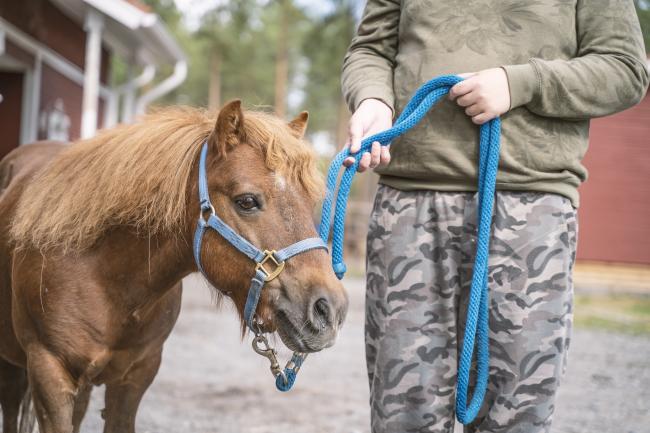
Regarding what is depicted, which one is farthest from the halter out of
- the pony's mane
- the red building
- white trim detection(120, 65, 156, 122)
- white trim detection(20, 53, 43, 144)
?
white trim detection(120, 65, 156, 122)

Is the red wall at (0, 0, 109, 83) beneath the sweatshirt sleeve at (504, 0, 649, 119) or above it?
above

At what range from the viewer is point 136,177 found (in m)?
2.25

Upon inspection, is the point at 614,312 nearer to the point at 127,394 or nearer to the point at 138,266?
the point at 127,394

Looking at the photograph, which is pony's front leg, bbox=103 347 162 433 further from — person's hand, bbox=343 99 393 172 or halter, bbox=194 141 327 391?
person's hand, bbox=343 99 393 172

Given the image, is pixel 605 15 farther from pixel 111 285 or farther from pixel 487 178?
pixel 111 285

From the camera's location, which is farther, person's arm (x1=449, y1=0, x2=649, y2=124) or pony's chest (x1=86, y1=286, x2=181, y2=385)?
pony's chest (x1=86, y1=286, x2=181, y2=385)

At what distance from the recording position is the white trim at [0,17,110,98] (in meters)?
8.29

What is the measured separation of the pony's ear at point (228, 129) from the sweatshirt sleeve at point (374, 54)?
35 cm

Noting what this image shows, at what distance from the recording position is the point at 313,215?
2129 mm

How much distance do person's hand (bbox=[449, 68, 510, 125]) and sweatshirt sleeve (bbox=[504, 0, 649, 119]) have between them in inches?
0.9

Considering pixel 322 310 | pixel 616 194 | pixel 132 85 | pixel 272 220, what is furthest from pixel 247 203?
pixel 616 194

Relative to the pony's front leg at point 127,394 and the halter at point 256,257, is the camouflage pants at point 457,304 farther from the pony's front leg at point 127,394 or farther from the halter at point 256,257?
the pony's front leg at point 127,394

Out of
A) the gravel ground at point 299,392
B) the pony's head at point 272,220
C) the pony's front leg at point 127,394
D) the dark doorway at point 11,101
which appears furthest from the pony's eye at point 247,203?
the dark doorway at point 11,101

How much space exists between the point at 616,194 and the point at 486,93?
13787mm
